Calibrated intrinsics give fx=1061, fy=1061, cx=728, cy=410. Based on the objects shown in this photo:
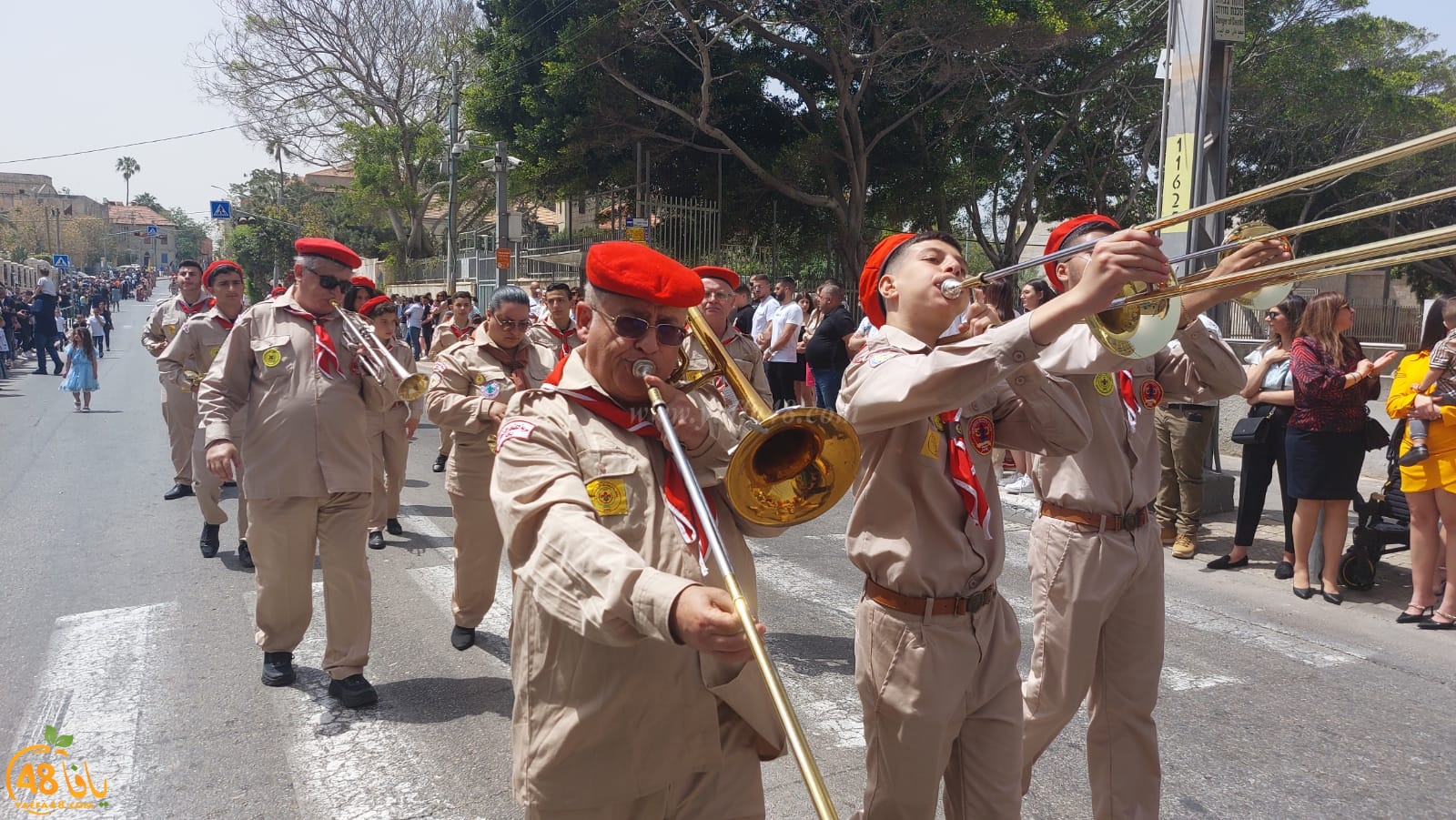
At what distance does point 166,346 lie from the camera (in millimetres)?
9398

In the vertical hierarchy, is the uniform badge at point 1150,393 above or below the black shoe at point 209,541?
above

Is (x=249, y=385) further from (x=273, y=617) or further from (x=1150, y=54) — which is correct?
(x=1150, y=54)

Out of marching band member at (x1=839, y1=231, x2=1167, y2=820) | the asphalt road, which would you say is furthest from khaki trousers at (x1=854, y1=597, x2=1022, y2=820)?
the asphalt road

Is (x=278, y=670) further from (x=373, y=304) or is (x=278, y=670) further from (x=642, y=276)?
(x=642, y=276)

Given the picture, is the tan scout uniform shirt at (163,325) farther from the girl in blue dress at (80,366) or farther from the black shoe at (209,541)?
the girl in blue dress at (80,366)

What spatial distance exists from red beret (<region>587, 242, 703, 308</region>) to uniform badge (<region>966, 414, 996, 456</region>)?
948 mm

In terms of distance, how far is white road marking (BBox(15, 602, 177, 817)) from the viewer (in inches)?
168

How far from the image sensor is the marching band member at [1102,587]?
11.2 feet

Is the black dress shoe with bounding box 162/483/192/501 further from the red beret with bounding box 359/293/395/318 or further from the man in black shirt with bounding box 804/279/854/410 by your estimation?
the man in black shirt with bounding box 804/279/854/410

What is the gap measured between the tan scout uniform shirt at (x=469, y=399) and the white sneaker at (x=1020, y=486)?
234 inches

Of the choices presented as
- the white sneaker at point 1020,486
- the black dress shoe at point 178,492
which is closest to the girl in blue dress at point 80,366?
the black dress shoe at point 178,492

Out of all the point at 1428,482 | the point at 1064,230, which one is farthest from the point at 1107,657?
the point at 1428,482

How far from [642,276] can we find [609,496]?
1.69ft

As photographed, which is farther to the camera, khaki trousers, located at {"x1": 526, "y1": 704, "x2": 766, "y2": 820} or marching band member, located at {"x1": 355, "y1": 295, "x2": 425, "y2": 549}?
marching band member, located at {"x1": 355, "y1": 295, "x2": 425, "y2": 549}
